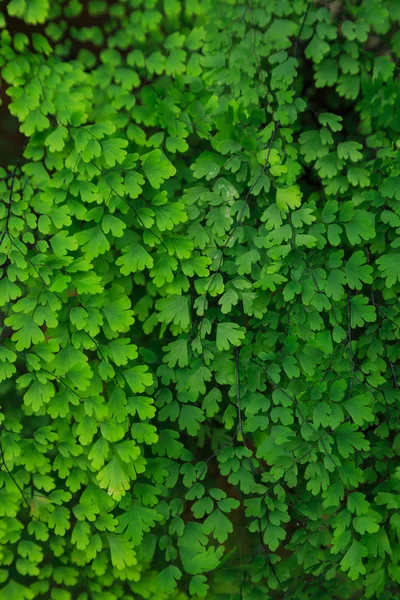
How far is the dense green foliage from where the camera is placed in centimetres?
147

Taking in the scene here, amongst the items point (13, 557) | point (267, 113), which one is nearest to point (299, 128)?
point (267, 113)

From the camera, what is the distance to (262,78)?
161 cm

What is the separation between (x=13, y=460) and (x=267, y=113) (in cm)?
122

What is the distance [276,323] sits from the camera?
62.7 inches

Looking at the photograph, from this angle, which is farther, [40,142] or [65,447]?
[40,142]

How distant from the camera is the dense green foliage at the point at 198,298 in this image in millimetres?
1468

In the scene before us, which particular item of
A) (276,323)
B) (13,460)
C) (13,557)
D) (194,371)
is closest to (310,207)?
(276,323)

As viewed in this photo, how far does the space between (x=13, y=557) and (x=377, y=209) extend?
4.58 feet

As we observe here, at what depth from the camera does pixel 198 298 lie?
60.3 inches

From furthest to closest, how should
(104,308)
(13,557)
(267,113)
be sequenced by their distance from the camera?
1. (267,113)
2. (13,557)
3. (104,308)

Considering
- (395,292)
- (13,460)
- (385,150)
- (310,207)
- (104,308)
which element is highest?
(385,150)

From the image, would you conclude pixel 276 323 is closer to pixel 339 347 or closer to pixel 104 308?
pixel 339 347

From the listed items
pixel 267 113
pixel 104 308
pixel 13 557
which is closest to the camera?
pixel 104 308

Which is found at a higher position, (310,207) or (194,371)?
(310,207)
